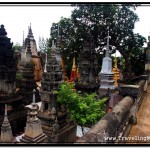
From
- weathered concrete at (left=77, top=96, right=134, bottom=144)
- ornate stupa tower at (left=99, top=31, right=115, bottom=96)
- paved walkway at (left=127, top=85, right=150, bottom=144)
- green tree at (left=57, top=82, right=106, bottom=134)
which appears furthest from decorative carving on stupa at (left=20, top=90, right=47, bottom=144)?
ornate stupa tower at (left=99, top=31, right=115, bottom=96)

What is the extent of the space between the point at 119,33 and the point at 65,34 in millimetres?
6001

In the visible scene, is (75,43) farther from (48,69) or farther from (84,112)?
(84,112)

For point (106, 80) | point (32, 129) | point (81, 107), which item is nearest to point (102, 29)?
point (106, 80)

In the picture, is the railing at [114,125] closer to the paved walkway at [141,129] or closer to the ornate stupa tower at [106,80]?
the paved walkway at [141,129]

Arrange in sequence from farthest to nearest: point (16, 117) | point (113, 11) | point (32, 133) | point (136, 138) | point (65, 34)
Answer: point (65, 34)
point (113, 11)
point (16, 117)
point (32, 133)
point (136, 138)

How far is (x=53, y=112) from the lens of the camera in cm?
1304

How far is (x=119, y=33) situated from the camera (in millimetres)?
24047

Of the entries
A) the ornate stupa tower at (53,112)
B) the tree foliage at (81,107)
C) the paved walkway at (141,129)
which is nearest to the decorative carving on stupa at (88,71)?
the ornate stupa tower at (53,112)

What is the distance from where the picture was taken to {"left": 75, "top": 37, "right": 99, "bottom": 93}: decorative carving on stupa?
1969 centimetres

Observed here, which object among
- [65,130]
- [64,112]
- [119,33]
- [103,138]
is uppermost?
[119,33]

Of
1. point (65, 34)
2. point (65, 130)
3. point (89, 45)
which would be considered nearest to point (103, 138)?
point (65, 130)

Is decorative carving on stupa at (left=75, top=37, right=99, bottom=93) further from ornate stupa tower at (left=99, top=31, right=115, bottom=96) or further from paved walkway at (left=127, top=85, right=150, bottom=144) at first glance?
paved walkway at (left=127, top=85, right=150, bottom=144)

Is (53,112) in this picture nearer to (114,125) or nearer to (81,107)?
(81,107)

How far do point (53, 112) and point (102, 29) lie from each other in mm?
13149
